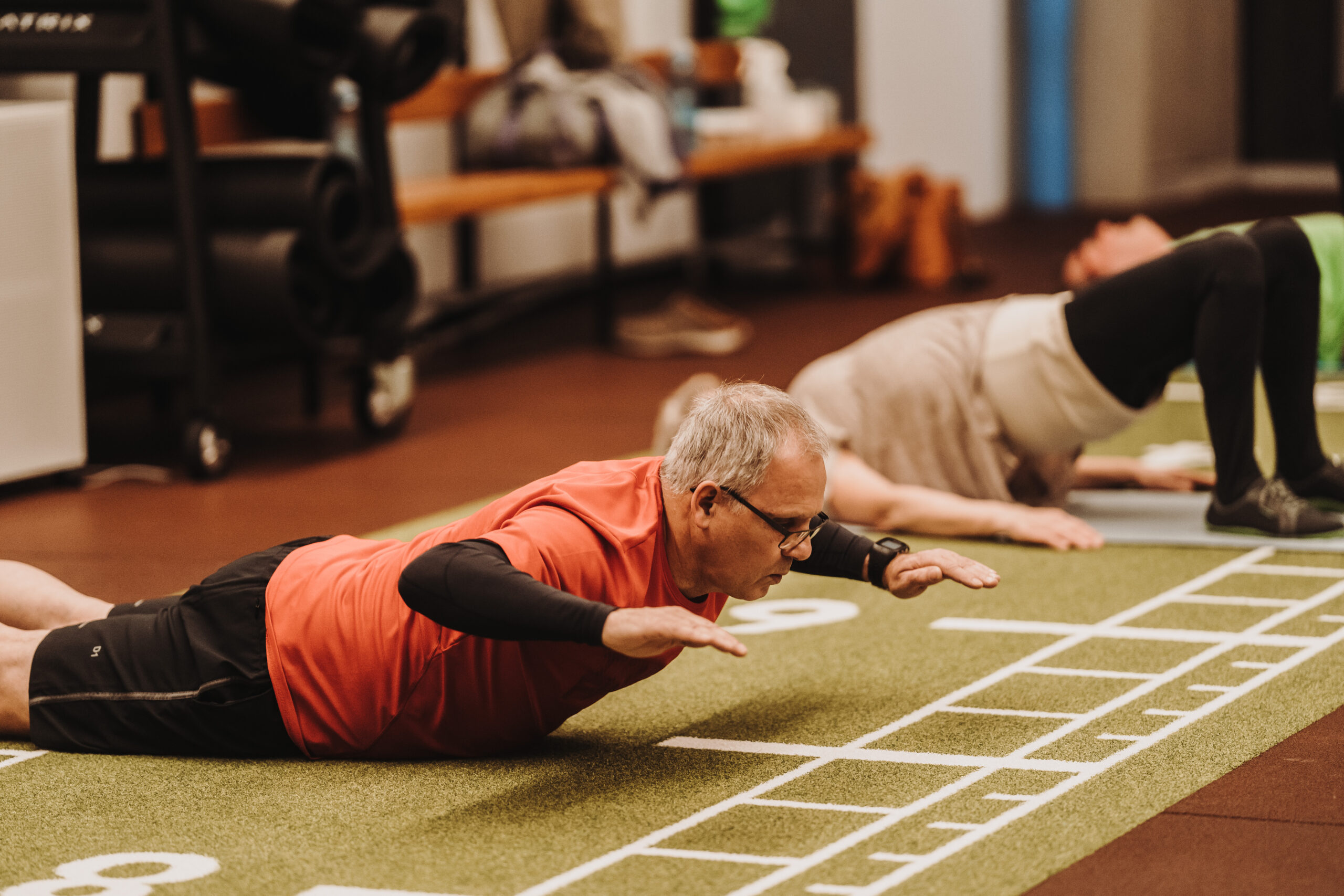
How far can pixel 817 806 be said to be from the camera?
8.43ft

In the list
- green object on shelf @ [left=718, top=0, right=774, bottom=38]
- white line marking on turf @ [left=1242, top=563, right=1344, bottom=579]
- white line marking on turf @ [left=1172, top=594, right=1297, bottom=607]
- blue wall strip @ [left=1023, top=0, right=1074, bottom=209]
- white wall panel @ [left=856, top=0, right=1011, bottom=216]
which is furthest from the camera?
blue wall strip @ [left=1023, top=0, right=1074, bottom=209]

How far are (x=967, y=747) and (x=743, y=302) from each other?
6.16 m

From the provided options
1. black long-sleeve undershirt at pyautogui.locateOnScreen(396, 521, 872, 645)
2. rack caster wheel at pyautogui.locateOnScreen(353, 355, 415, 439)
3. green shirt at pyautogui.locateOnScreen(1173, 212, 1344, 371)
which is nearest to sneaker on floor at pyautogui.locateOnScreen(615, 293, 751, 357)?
rack caster wheel at pyautogui.locateOnScreen(353, 355, 415, 439)

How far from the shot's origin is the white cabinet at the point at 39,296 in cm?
488

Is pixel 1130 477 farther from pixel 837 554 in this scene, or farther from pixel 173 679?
pixel 173 679

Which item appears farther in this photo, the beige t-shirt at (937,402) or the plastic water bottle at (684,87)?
the plastic water bottle at (684,87)

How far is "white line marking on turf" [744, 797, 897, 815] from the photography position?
2.55m

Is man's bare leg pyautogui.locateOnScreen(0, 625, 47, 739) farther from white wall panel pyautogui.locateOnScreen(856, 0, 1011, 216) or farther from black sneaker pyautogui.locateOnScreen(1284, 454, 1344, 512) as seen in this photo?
white wall panel pyautogui.locateOnScreen(856, 0, 1011, 216)

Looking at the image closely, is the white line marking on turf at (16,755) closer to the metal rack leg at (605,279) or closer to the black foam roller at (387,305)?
the black foam roller at (387,305)

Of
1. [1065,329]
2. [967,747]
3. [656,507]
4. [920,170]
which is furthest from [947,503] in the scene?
[920,170]

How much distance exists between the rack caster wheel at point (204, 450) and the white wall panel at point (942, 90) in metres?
6.11

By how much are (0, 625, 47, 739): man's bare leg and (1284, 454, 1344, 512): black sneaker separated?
8.89 feet

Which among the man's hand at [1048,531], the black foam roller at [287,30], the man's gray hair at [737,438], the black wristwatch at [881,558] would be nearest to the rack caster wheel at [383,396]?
the black foam roller at [287,30]

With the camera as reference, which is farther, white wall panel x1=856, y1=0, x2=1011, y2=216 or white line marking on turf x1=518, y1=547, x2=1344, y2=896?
white wall panel x1=856, y1=0, x2=1011, y2=216
